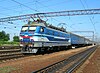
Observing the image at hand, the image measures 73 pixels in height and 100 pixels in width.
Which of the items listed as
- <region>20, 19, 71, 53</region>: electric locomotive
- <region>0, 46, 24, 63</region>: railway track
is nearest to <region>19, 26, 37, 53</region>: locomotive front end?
<region>20, 19, 71, 53</region>: electric locomotive

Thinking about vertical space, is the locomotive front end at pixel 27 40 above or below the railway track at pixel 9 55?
above

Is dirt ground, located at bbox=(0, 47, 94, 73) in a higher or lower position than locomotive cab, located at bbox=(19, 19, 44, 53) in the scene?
lower

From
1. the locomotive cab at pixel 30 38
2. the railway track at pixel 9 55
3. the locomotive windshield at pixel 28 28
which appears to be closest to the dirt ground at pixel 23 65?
the railway track at pixel 9 55

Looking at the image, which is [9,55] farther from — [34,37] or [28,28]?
[28,28]

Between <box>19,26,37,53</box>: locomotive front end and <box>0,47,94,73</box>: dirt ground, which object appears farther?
<box>19,26,37,53</box>: locomotive front end

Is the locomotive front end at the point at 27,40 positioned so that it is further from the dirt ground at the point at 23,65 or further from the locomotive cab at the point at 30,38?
the dirt ground at the point at 23,65

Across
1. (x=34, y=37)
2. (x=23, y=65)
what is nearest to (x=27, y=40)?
(x=34, y=37)

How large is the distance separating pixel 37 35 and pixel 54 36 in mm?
6719

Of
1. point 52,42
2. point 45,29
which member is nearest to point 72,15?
point 52,42

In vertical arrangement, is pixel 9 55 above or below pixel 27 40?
below

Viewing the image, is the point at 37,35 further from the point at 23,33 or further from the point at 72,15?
the point at 72,15

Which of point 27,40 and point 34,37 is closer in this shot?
point 34,37

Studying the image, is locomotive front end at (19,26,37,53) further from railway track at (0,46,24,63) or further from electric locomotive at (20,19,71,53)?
railway track at (0,46,24,63)

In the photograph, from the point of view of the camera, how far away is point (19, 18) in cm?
4912
